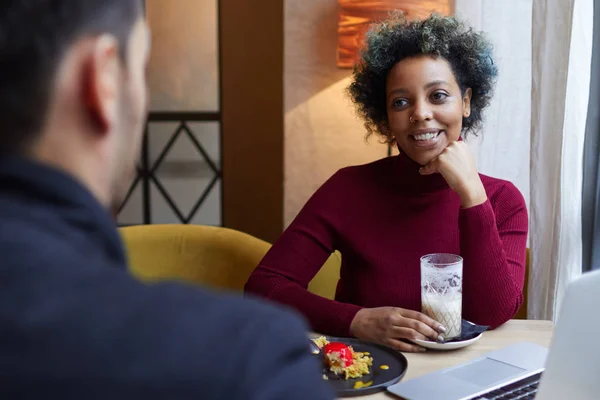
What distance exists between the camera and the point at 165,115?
12.2 ft

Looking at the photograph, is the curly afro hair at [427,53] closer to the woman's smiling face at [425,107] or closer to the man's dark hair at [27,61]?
the woman's smiling face at [425,107]

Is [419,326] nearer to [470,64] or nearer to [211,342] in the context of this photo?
[470,64]

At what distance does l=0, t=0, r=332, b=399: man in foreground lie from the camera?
0.38 m

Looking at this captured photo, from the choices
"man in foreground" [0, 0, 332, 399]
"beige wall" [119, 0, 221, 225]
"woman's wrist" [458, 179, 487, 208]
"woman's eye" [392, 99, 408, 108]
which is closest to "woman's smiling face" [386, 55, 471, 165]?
"woman's eye" [392, 99, 408, 108]

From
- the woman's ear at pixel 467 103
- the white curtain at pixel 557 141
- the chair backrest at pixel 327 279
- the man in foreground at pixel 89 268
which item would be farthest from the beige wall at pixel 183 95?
the man in foreground at pixel 89 268

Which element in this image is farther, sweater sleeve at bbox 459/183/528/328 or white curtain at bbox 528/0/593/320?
white curtain at bbox 528/0/593/320

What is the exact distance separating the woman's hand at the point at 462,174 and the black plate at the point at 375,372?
1.42 ft

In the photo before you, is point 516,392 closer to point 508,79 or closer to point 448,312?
point 448,312

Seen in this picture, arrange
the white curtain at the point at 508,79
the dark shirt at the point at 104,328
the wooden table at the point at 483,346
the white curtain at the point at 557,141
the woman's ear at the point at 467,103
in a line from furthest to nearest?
the white curtain at the point at 508,79
the white curtain at the point at 557,141
the woman's ear at the point at 467,103
the wooden table at the point at 483,346
the dark shirt at the point at 104,328

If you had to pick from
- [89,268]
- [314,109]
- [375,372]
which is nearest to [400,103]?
[375,372]

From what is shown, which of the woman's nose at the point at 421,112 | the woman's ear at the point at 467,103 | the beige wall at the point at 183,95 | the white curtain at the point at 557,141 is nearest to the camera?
the woman's nose at the point at 421,112

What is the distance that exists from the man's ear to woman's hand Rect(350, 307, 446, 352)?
0.88 meters

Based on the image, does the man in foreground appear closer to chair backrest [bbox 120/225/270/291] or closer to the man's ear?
the man's ear

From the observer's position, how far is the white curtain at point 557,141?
1929 mm
